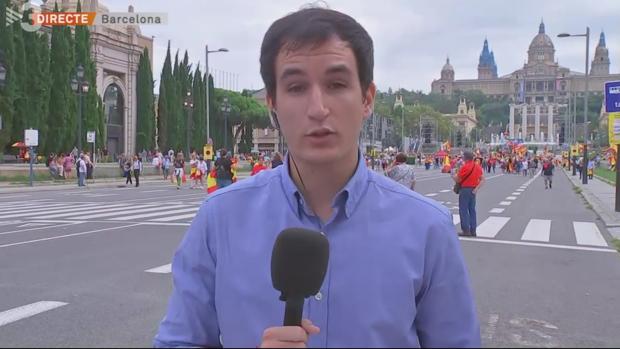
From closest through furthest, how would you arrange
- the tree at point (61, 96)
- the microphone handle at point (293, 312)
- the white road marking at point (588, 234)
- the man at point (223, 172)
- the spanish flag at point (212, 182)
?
the microphone handle at point (293, 312)
the white road marking at point (588, 234)
the man at point (223, 172)
the spanish flag at point (212, 182)
the tree at point (61, 96)

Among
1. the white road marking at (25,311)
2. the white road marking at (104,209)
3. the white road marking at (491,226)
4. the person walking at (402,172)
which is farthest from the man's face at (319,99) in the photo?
the white road marking at (104,209)

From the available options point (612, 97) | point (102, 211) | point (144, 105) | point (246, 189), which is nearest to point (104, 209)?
point (102, 211)

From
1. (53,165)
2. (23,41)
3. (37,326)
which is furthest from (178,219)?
(23,41)

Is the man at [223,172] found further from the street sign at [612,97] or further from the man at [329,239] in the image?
the man at [329,239]

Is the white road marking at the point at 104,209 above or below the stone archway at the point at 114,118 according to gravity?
below

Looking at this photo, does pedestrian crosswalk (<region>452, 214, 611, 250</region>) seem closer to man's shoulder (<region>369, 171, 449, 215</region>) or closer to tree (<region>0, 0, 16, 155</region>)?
man's shoulder (<region>369, 171, 449, 215</region>)

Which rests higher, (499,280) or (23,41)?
(23,41)

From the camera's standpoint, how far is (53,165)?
38031mm

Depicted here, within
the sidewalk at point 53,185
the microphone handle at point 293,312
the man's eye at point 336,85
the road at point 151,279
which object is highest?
the man's eye at point 336,85

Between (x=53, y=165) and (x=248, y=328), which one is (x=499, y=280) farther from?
(x=53, y=165)

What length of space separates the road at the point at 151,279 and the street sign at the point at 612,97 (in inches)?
115

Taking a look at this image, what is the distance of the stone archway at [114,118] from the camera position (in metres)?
61.9

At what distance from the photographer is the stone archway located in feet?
203

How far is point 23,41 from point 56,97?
195 inches
